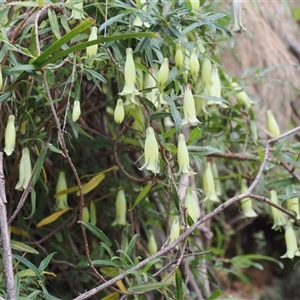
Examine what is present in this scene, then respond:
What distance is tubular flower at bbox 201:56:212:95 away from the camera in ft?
2.54

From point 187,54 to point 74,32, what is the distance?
22 cm

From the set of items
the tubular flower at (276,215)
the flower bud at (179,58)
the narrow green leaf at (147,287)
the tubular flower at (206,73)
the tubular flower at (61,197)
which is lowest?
the tubular flower at (276,215)

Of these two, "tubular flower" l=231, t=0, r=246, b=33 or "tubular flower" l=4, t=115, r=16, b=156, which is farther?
"tubular flower" l=231, t=0, r=246, b=33

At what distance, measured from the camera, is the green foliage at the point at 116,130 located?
65 cm

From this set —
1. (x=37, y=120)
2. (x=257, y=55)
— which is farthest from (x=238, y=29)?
(x=257, y=55)

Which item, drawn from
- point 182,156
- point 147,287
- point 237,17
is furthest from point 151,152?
point 237,17

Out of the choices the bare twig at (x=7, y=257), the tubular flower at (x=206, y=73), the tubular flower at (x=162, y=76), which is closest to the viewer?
the bare twig at (x=7, y=257)

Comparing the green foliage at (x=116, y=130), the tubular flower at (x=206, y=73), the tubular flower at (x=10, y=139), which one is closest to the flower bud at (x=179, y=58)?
the green foliage at (x=116, y=130)

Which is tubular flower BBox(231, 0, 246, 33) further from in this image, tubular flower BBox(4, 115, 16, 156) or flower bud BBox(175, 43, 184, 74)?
tubular flower BBox(4, 115, 16, 156)

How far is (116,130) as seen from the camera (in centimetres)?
100

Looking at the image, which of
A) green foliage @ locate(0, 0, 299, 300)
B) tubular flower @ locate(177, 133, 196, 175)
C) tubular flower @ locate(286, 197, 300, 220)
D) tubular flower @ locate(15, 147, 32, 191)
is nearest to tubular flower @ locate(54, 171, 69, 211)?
green foliage @ locate(0, 0, 299, 300)

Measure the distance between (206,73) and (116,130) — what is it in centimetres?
28

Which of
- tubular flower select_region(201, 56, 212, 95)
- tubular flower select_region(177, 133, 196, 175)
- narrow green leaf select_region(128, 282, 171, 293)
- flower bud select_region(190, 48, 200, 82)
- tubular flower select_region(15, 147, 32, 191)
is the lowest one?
narrow green leaf select_region(128, 282, 171, 293)

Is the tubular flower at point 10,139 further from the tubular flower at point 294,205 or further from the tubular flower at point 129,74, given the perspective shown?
the tubular flower at point 294,205
